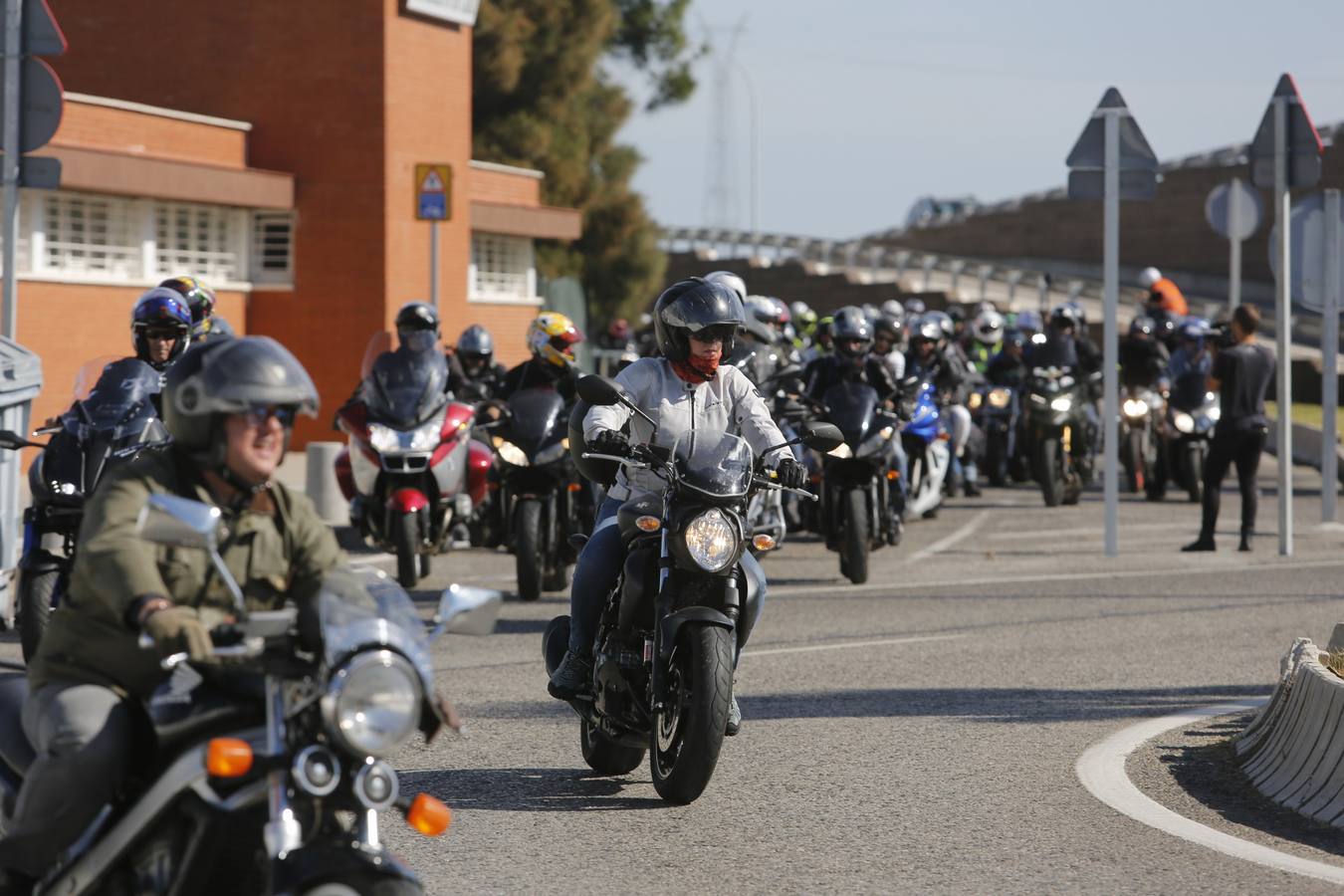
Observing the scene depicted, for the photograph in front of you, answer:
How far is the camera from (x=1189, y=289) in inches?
A: 2276

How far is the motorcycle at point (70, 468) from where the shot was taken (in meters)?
9.41

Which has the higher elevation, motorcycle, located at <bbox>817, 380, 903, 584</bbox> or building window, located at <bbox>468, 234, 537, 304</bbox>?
building window, located at <bbox>468, 234, 537, 304</bbox>

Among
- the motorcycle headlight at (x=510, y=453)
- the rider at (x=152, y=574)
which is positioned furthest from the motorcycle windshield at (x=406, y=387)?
the rider at (x=152, y=574)

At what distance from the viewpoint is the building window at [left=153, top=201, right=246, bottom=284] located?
26.8m

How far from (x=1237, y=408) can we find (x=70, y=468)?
32.9 ft

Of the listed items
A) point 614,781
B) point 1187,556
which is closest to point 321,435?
point 1187,556

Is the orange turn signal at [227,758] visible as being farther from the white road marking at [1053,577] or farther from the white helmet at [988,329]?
the white helmet at [988,329]

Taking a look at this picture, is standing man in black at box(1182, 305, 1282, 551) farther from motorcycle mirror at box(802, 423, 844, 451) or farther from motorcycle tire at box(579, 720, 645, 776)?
motorcycle tire at box(579, 720, 645, 776)

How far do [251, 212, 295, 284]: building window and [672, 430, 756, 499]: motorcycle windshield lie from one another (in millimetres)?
22187

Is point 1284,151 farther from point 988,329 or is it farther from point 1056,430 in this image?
point 988,329

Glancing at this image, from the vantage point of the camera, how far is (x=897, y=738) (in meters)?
8.49

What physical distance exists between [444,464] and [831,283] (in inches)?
1621

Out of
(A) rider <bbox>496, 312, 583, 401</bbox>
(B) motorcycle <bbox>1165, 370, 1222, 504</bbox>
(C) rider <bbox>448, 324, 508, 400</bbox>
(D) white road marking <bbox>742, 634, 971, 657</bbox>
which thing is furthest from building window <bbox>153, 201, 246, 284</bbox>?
(D) white road marking <bbox>742, 634, 971, 657</bbox>

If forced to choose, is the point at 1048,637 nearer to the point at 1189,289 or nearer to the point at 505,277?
the point at 505,277
